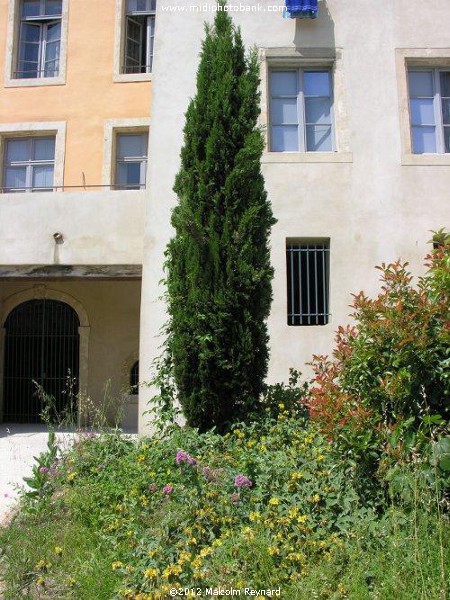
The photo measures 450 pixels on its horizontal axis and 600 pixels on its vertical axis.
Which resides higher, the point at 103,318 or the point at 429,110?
the point at 429,110

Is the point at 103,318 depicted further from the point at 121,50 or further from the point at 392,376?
→ the point at 392,376

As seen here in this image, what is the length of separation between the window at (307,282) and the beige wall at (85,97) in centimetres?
435

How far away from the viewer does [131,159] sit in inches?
409

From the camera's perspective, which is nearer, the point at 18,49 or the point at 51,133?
the point at 51,133

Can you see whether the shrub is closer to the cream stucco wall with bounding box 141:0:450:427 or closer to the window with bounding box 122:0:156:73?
the cream stucco wall with bounding box 141:0:450:427

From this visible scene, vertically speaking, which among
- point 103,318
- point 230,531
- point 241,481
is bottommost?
point 230,531

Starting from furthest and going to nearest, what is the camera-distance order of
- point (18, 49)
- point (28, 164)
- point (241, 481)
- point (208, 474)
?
point (18, 49), point (28, 164), point (208, 474), point (241, 481)

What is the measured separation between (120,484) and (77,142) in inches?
296

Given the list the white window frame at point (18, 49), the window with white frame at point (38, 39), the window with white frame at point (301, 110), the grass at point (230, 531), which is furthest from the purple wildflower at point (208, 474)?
the window with white frame at point (38, 39)

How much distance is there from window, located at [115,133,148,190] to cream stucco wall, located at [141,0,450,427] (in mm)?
2405

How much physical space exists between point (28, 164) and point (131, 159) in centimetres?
200

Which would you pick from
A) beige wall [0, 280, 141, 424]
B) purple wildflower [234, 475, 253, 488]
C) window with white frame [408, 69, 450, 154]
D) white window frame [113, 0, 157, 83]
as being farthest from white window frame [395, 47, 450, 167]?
beige wall [0, 280, 141, 424]

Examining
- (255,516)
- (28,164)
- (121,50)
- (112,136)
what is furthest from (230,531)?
(121,50)

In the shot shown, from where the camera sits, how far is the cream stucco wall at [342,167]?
7625 millimetres
